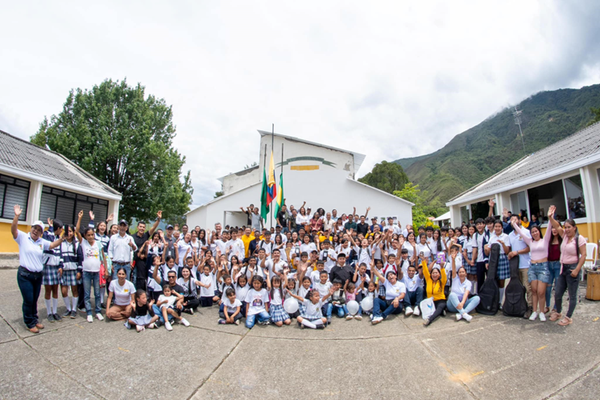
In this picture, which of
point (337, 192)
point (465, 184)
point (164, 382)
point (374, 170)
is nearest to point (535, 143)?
point (465, 184)

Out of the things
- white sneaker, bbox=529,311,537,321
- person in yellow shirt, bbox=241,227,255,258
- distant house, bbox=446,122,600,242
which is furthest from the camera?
person in yellow shirt, bbox=241,227,255,258

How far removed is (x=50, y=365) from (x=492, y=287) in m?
7.76

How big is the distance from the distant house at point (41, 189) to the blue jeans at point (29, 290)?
815 centimetres

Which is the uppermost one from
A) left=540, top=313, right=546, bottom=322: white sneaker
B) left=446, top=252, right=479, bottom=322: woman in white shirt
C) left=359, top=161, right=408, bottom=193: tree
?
left=359, top=161, right=408, bottom=193: tree

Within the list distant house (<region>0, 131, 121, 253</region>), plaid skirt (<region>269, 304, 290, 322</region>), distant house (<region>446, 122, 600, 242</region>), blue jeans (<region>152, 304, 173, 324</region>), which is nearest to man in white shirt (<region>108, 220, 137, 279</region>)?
blue jeans (<region>152, 304, 173, 324</region>)

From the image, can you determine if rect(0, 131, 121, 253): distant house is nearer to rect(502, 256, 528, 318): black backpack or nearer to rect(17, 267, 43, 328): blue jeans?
rect(17, 267, 43, 328): blue jeans

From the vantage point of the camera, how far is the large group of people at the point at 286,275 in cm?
581

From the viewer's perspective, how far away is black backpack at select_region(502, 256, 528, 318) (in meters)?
6.18

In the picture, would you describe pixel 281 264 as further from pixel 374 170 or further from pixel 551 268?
pixel 374 170

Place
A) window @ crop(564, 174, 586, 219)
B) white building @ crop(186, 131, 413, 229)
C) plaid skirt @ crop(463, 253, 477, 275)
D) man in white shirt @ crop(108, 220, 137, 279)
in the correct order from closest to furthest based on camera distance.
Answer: man in white shirt @ crop(108, 220, 137, 279)
plaid skirt @ crop(463, 253, 477, 275)
window @ crop(564, 174, 586, 219)
white building @ crop(186, 131, 413, 229)

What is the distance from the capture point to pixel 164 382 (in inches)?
169

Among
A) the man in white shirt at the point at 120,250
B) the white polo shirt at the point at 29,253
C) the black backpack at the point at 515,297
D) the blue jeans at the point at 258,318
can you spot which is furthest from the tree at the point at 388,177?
the white polo shirt at the point at 29,253

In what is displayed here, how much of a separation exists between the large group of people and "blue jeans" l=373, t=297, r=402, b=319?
0.07ft

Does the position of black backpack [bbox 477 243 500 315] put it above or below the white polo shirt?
below
